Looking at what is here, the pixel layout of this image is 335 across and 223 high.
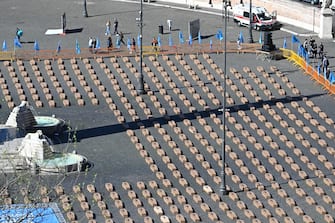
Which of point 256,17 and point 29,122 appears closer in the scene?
point 29,122

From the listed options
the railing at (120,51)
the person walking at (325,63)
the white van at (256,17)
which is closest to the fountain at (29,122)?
the railing at (120,51)

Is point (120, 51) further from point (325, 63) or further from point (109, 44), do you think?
point (325, 63)

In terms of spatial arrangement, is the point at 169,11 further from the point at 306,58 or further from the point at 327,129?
the point at 327,129

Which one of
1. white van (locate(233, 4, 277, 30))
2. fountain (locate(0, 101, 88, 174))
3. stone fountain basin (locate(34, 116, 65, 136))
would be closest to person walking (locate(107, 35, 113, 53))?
white van (locate(233, 4, 277, 30))

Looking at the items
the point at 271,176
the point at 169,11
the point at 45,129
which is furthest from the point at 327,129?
the point at 169,11

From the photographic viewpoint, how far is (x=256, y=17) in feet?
312

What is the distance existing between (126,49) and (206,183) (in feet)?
79.9

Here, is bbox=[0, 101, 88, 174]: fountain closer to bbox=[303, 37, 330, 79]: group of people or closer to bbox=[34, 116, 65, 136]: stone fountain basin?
bbox=[34, 116, 65, 136]: stone fountain basin

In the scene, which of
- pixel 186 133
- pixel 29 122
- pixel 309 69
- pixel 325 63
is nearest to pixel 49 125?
pixel 29 122

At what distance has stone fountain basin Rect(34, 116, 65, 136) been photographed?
72825mm

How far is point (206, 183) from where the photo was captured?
65.6 m

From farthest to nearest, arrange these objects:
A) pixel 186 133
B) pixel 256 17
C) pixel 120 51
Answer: pixel 256 17
pixel 120 51
pixel 186 133

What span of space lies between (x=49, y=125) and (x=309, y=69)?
1869 centimetres

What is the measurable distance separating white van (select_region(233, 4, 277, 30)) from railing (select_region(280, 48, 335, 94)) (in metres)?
7.73
